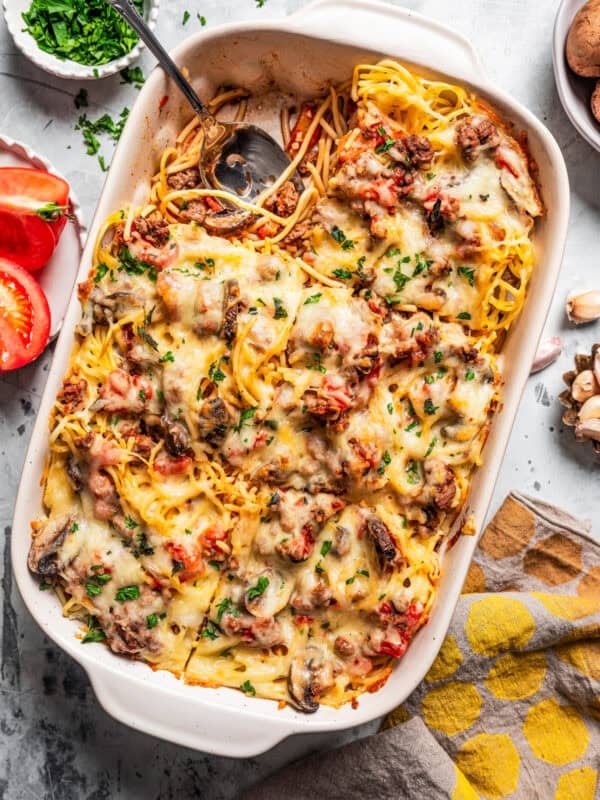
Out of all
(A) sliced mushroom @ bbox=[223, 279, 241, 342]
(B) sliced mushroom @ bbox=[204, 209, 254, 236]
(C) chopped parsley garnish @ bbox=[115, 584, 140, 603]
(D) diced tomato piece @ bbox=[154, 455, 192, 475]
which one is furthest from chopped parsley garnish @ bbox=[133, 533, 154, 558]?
(B) sliced mushroom @ bbox=[204, 209, 254, 236]

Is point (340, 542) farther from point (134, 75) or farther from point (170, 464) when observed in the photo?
point (134, 75)

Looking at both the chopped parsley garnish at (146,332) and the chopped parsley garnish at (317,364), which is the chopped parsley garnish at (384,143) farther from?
the chopped parsley garnish at (146,332)

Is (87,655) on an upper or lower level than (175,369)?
lower

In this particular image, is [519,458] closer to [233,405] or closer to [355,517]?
[355,517]

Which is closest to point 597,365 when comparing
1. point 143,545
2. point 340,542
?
point 340,542

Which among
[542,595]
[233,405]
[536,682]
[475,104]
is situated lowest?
[536,682]

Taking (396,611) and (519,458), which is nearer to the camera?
(396,611)

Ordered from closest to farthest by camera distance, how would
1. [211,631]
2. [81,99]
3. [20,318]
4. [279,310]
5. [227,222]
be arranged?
[279,310] → [211,631] → [227,222] → [20,318] → [81,99]

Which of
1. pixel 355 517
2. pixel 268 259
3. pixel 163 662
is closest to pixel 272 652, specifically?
pixel 163 662
